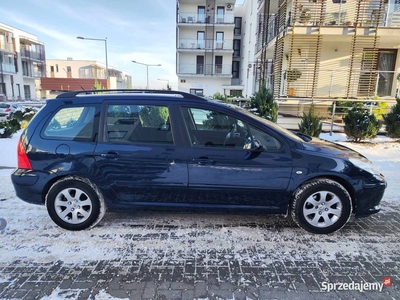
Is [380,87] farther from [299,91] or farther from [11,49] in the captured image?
[11,49]

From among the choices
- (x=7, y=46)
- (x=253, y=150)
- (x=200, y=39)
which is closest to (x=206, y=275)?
(x=253, y=150)

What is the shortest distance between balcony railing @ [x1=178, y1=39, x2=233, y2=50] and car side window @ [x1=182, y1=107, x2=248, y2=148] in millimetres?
28642

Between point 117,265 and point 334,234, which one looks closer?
point 117,265

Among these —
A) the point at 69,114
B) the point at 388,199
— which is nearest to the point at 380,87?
the point at 388,199

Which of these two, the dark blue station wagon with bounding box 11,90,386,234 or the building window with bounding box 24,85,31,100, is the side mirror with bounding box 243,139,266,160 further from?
the building window with bounding box 24,85,31,100

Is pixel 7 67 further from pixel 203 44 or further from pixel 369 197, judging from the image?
pixel 369 197

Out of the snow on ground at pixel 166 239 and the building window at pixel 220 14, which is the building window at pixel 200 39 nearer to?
the building window at pixel 220 14

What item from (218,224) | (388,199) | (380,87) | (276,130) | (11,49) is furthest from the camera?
(11,49)

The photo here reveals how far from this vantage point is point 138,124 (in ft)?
10.7

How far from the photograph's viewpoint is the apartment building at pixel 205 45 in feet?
95.9

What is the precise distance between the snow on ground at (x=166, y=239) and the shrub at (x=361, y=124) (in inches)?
→ 222

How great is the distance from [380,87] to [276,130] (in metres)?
14.9

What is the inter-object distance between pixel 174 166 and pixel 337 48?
15.4 meters

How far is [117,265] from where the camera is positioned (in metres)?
2.60
